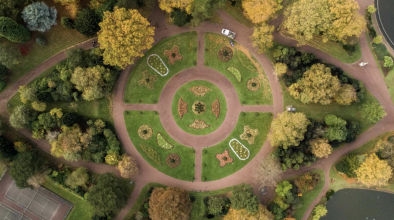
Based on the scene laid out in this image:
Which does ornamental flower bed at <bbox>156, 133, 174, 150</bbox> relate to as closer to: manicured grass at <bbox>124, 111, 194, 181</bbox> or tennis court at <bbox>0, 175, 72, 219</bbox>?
manicured grass at <bbox>124, 111, 194, 181</bbox>

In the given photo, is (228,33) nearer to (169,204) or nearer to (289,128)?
(289,128)

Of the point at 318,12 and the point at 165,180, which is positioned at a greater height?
the point at 318,12

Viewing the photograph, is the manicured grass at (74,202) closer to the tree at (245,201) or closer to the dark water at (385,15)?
the tree at (245,201)

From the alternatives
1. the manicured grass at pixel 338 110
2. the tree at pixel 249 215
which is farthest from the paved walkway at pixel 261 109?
the tree at pixel 249 215

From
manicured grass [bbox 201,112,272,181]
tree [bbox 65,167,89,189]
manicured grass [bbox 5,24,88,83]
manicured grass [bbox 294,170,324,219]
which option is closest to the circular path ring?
manicured grass [bbox 201,112,272,181]

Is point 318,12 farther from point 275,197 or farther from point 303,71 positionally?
point 275,197

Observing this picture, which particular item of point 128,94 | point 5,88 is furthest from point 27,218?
point 128,94

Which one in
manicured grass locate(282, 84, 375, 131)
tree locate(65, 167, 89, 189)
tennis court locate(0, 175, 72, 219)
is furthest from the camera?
manicured grass locate(282, 84, 375, 131)

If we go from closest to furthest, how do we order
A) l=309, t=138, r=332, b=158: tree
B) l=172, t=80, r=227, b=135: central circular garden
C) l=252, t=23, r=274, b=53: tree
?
l=309, t=138, r=332, b=158: tree
l=252, t=23, r=274, b=53: tree
l=172, t=80, r=227, b=135: central circular garden
